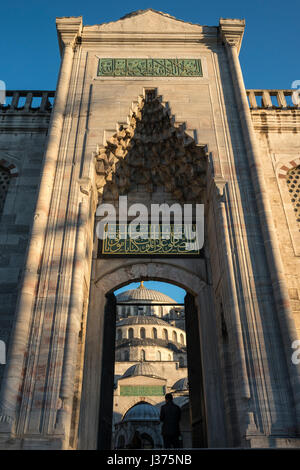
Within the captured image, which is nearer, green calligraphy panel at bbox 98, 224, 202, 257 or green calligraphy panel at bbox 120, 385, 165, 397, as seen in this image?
green calligraphy panel at bbox 98, 224, 202, 257

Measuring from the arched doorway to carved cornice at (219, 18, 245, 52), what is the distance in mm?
5681

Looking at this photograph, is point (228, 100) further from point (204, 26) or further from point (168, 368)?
point (168, 368)

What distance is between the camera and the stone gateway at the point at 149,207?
535cm

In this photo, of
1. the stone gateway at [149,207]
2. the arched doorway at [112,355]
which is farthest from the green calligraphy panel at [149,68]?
the arched doorway at [112,355]

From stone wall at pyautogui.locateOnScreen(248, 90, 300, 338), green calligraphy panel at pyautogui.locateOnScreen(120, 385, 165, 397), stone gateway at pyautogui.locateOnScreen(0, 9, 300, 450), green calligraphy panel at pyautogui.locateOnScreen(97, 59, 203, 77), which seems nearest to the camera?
stone gateway at pyautogui.locateOnScreen(0, 9, 300, 450)

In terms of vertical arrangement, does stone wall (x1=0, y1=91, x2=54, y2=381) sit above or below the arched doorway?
above

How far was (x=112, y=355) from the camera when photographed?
7762 millimetres

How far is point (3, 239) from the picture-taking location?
25.2ft

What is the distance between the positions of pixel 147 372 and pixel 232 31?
2766 cm

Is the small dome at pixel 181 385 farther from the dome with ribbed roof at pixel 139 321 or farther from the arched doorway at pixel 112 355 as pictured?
the arched doorway at pixel 112 355

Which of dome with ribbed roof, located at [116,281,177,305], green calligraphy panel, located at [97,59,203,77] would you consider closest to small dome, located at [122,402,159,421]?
dome with ribbed roof, located at [116,281,177,305]

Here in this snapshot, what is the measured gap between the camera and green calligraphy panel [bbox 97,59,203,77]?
28.6ft

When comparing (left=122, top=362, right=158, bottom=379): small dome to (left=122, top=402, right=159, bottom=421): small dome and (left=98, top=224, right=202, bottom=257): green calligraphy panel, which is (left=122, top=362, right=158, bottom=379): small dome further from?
(left=98, top=224, right=202, bottom=257): green calligraphy panel

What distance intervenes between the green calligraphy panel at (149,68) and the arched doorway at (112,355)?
179 inches
